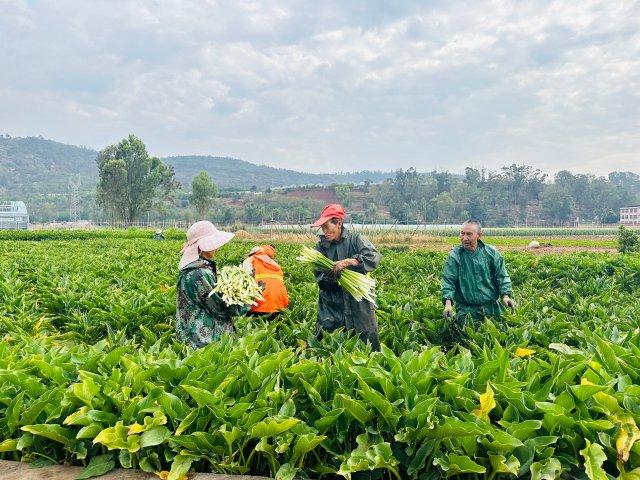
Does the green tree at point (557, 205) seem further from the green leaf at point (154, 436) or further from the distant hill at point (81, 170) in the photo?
the distant hill at point (81, 170)

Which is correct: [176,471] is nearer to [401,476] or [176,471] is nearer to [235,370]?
[235,370]

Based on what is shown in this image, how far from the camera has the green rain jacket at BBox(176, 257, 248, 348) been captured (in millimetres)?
3863

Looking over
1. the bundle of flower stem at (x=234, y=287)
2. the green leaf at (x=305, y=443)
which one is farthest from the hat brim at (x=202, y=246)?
the green leaf at (x=305, y=443)

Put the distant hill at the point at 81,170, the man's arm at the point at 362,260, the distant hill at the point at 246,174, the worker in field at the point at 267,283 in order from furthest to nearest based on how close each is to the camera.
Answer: the distant hill at the point at 246,174, the distant hill at the point at 81,170, the worker in field at the point at 267,283, the man's arm at the point at 362,260

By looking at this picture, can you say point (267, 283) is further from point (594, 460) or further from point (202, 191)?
point (202, 191)

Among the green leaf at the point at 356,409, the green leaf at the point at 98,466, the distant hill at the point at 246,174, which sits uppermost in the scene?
the distant hill at the point at 246,174

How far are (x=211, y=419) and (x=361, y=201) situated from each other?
279 ft

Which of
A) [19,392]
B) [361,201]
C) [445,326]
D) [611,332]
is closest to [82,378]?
[19,392]

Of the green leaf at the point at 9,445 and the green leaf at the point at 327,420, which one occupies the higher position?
the green leaf at the point at 327,420

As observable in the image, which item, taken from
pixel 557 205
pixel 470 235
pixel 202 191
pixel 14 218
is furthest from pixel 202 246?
pixel 14 218

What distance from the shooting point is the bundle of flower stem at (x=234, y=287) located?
12.5ft

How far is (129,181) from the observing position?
54.6 metres

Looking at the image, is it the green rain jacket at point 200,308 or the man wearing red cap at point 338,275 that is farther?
the man wearing red cap at point 338,275

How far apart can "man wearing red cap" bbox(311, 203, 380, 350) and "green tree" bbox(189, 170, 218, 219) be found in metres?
56.0
